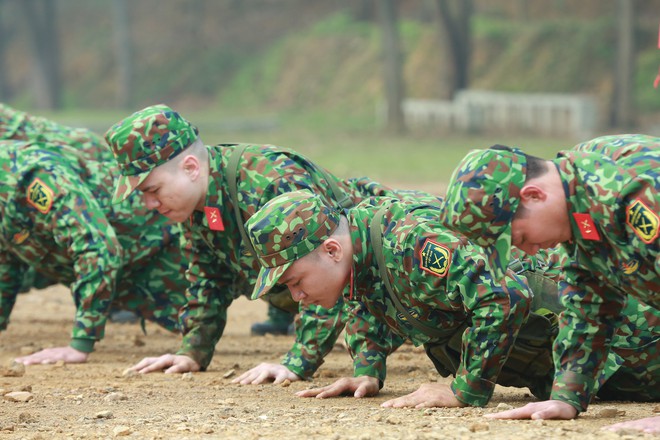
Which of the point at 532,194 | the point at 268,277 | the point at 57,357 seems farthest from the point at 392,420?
the point at 57,357

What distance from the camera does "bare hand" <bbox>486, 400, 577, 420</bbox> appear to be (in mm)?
4832

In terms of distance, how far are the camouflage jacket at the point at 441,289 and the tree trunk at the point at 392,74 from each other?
72.4 feet

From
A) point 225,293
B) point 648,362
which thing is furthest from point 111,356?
point 648,362

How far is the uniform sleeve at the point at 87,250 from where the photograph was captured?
7320 mm

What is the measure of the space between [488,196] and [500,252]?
0.74ft

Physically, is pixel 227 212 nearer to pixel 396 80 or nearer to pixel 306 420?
Answer: pixel 306 420

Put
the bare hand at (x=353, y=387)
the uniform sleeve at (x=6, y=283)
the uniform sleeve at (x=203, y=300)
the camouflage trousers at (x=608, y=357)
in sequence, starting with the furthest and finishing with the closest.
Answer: the uniform sleeve at (x=6, y=283) < the uniform sleeve at (x=203, y=300) < the bare hand at (x=353, y=387) < the camouflage trousers at (x=608, y=357)

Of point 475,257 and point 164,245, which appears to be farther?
point 164,245

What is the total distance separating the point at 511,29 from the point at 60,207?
28012mm

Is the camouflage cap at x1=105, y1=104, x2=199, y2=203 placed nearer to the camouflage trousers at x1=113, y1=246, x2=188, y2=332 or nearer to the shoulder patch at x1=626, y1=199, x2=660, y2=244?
the camouflage trousers at x1=113, y1=246, x2=188, y2=332

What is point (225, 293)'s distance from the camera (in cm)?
695

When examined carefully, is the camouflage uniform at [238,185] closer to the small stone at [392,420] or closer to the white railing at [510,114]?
the small stone at [392,420]

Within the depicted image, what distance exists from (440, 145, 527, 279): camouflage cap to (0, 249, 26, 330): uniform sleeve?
14.3 feet

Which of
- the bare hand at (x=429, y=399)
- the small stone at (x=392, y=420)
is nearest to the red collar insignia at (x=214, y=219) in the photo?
the bare hand at (x=429, y=399)
